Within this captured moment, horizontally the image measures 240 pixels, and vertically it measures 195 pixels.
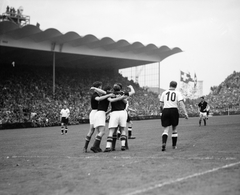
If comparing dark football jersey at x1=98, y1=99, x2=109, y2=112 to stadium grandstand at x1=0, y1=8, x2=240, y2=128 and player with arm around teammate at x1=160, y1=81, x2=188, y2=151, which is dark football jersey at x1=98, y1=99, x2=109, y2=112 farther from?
stadium grandstand at x1=0, y1=8, x2=240, y2=128

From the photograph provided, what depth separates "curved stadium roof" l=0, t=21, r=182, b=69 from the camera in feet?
128

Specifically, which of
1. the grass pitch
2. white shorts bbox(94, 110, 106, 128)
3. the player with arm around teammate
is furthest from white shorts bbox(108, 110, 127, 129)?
the grass pitch

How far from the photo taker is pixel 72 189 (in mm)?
5852

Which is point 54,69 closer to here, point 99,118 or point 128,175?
point 99,118

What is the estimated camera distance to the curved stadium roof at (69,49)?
38906 millimetres

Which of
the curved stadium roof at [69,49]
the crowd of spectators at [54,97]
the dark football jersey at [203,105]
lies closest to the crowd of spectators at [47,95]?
the crowd of spectators at [54,97]

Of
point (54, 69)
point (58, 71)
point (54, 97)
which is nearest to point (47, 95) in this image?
point (54, 97)

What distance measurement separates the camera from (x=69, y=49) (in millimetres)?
45000

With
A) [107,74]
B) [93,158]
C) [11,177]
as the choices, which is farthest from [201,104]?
[107,74]

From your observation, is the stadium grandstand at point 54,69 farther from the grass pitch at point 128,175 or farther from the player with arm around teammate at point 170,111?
the grass pitch at point 128,175

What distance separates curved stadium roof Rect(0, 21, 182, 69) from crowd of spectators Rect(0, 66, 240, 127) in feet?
6.78

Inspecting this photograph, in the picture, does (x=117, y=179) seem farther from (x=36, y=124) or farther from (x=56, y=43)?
(x=56, y=43)

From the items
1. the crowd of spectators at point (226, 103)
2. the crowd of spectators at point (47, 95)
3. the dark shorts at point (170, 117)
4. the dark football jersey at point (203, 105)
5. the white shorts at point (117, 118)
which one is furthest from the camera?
the crowd of spectators at point (226, 103)

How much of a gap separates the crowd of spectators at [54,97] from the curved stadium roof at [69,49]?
207cm
